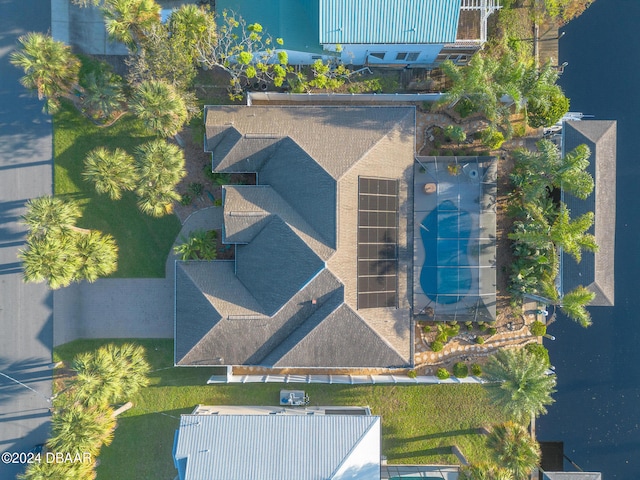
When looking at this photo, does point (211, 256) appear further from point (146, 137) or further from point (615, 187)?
point (615, 187)

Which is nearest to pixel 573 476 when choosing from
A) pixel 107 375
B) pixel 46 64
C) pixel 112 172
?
pixel 107 375

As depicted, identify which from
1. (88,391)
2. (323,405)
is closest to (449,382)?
(323,405)

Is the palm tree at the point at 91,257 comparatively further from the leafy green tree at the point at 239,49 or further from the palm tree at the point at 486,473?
the palm tree at the point at 486,473

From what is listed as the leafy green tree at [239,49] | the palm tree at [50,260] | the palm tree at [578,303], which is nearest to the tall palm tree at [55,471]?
the palm tree at [50,260]

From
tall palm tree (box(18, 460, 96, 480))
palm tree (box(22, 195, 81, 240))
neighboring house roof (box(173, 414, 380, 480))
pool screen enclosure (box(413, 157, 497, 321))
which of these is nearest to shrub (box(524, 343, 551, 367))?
pool screen enclosure (box(413, 157, 497, 321))

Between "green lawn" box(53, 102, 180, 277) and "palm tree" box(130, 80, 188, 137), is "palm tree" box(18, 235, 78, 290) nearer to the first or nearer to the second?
"green lawn" box(53, 102, 180, 277)

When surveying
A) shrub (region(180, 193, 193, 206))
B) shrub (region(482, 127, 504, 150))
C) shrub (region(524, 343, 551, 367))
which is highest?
shrub (region(482, 127, 504, 150))
